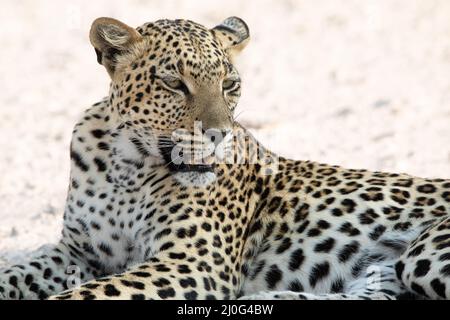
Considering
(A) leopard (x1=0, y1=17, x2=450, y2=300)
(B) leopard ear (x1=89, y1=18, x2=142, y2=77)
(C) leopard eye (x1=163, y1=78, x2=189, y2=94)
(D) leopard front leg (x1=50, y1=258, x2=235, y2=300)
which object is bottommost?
(D) leopard front leg (x1=50, y1=258, x2=235, y2=300)

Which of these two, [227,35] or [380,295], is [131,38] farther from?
A: [380,295]

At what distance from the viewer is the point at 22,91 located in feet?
49.9

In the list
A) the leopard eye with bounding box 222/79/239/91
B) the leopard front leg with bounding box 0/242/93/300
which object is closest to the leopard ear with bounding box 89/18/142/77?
the leopard eye with bounding box 222/79/239/91

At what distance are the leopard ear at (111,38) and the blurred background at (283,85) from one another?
2.10 metres

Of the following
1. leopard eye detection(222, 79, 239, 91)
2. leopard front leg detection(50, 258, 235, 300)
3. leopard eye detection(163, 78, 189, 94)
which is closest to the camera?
leopard front leg detection(50, 258, 235, 300)

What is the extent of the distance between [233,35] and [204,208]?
144 centimetres

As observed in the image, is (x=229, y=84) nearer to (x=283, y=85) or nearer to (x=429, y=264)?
(x=429, y=264)

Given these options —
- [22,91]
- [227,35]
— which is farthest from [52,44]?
[227,35]

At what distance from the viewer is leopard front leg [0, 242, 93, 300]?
857 cm

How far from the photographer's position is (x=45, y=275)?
8.78 metres

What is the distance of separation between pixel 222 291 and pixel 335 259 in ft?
2.80

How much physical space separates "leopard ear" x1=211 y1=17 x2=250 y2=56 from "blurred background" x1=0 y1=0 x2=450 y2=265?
2.48 meters

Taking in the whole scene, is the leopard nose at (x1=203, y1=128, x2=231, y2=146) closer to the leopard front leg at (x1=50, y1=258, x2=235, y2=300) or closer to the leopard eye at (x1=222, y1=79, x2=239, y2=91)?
the leopard eye at (x1=222, y1=79, x2=239, y2=91)
